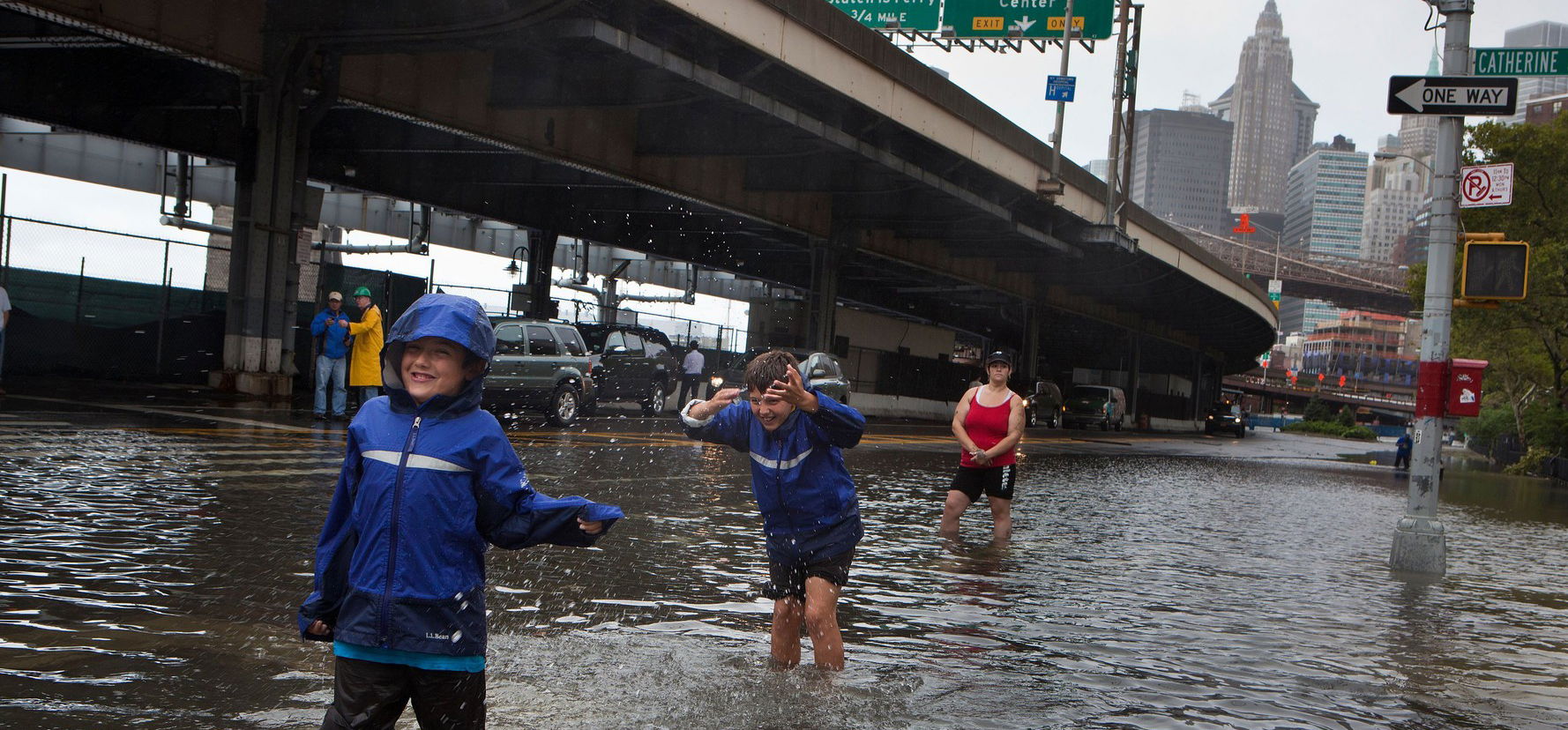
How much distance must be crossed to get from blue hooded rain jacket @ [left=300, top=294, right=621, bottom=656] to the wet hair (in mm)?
1659

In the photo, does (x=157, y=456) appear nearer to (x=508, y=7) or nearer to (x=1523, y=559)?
(x=508, y=7)

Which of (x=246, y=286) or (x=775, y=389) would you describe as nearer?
(x=775, y=389)

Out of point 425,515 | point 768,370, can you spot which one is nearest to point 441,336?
point 425,515

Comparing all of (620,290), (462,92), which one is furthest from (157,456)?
(620,290)

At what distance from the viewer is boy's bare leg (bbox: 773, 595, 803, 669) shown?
5570mm

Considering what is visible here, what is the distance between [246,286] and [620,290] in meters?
51.4

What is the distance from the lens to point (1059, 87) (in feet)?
105

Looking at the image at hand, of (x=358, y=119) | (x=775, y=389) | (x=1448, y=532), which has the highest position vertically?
(x=358, y=119)

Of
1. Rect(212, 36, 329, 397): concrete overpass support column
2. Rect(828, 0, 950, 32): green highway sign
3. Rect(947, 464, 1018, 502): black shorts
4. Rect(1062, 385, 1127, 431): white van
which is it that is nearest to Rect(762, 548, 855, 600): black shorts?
Rect(947, 464, 1018, 502): black shorts

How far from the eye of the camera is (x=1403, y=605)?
9211mm

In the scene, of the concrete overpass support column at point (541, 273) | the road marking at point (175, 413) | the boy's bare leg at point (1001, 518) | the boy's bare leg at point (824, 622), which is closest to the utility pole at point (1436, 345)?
the boy's bare leg at point (1001, 518)

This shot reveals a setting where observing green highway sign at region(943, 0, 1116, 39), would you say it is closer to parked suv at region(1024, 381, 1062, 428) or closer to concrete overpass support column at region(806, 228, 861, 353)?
concrete overpass support column at region(806, 228, 861, 353)

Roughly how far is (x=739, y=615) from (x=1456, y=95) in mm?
7850

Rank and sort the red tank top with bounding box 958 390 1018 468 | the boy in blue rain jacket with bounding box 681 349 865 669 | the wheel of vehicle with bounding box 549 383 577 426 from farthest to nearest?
the wheel of vehicle with bounding box 549 383 577 426
the red tank top with bounding box 958 390 1018 468
the boy in blue rain jacket with bounding box 681 349 865 669
